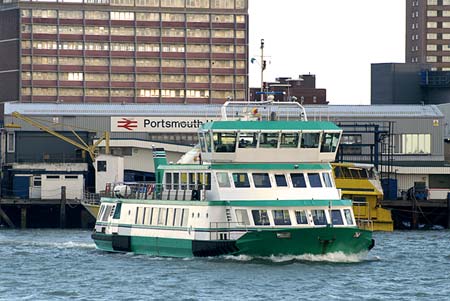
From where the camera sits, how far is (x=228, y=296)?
60469 mm

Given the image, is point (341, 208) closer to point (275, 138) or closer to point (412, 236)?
point (275, 138)

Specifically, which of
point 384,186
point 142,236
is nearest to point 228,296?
point 142,236

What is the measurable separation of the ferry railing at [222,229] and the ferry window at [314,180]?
4.25 m

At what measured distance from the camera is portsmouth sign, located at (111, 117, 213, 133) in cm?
14588

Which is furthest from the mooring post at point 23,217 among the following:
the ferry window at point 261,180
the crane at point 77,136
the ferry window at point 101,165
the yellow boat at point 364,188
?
the ferry window at point 261,180

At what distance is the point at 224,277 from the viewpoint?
219 ft

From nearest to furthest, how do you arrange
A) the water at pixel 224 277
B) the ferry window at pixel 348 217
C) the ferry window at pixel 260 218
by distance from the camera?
1. the water at pixel 224 277
2. the ferry window at pixel 260 218
3. the ferry window at pixel 348 217

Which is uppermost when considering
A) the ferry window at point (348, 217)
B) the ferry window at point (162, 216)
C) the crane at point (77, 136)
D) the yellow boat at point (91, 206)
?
the crane at point (77, 136)

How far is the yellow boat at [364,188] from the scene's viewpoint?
114125 millimetres

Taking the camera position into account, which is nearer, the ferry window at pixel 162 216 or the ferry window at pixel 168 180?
the ferry window at pixel 162 216

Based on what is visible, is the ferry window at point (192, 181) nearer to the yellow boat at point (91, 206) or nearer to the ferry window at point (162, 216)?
the ferry window at point (162, 216)

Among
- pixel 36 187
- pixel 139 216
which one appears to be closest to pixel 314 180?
pixel 139 216

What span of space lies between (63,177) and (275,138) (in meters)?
58.7

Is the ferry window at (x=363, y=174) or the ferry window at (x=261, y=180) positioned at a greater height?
the ferry window at (x=261, y=180)
